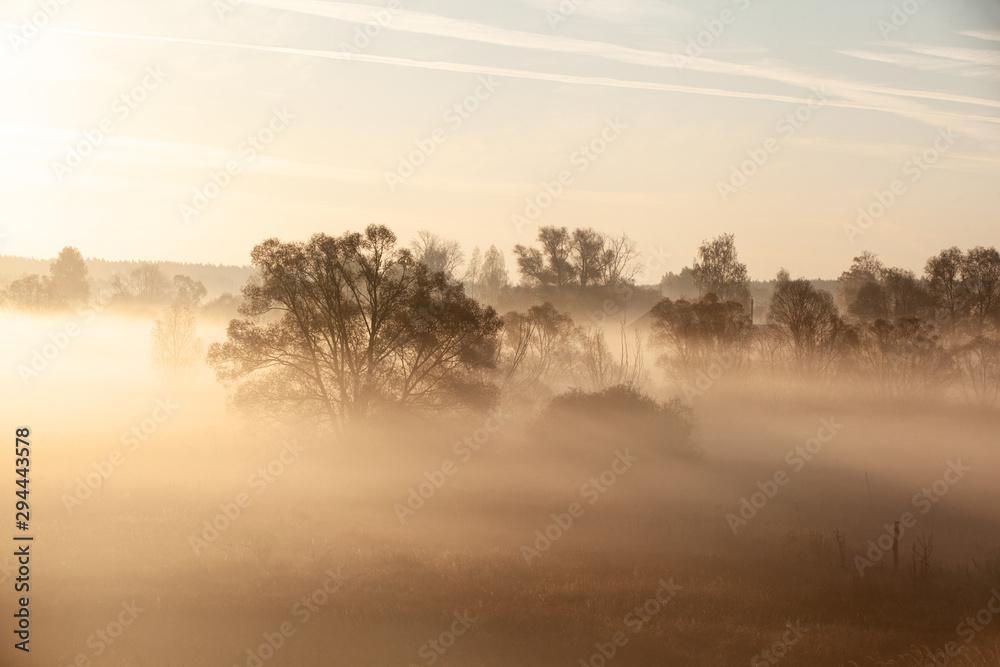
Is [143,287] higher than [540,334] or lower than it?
higher

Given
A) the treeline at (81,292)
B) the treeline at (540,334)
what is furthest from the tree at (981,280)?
the treeline at (81,292)

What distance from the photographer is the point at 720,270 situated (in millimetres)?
105312

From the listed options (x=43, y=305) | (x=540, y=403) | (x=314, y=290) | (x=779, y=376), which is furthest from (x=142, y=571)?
(x=43, y=305)

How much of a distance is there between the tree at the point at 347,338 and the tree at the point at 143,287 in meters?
128

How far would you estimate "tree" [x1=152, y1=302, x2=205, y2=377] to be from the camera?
76688 mm

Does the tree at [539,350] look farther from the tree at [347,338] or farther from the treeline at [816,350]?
the tree at [347,338]

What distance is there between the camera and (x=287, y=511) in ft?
107

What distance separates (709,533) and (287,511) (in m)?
16.6

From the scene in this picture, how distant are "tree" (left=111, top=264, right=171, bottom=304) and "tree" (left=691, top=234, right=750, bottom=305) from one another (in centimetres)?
10412

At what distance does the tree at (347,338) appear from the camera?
4066cm

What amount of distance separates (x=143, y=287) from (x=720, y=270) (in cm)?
11234

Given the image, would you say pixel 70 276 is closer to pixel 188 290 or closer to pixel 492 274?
pixel 188 290

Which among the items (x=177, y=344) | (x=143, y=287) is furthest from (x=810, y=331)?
(x=143, y=287)

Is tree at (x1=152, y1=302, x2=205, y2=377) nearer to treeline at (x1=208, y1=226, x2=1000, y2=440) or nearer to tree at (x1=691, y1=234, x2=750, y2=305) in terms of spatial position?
treeline at (x1=208, y1=226, x2=1000, y2=440)
